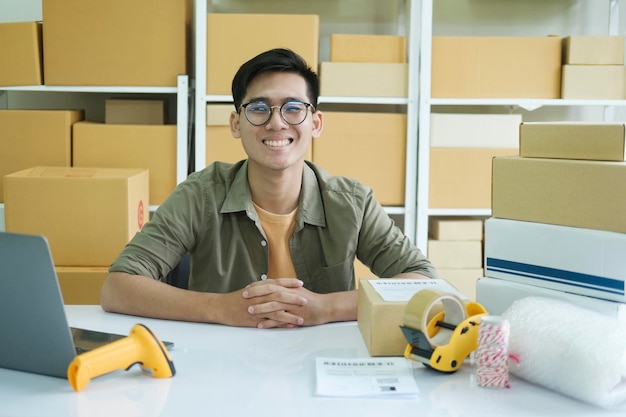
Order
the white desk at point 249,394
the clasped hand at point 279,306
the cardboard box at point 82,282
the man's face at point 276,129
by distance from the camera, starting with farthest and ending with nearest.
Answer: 1. the cardboard box at point 82,282
2. the man's face at point 276,129
3. the clasped hand at point 279,306
4. the white desk at point 249,394

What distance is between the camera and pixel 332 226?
1.98 meters

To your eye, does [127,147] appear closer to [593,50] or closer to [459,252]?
[459,252]

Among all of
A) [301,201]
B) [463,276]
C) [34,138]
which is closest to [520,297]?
[301,201]

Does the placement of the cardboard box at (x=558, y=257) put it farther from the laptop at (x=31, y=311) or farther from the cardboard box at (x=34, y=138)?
the cardboard box at (x=34, y=138)

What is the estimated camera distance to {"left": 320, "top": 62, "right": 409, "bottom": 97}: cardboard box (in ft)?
10.1

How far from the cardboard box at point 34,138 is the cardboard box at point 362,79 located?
1036 mm

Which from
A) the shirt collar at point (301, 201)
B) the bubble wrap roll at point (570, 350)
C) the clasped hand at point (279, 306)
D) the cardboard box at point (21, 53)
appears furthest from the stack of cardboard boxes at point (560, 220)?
the cardboard box at point (21, 53)

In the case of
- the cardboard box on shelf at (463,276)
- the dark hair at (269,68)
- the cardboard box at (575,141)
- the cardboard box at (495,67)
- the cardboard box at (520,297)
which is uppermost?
the cardboard box at (495,67)

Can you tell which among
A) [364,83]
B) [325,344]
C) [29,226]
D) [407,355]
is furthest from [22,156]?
[407,355]

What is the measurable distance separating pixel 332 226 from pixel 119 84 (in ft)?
4.80

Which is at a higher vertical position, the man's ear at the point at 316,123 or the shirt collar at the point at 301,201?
the man's ear at the point at 316,123

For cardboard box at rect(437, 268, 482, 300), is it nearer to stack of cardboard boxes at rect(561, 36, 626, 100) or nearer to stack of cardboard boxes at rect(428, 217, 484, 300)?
stack of cardboard boxes at rect(428, 217, 484, 300)

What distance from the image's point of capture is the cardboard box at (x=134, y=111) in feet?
10.4

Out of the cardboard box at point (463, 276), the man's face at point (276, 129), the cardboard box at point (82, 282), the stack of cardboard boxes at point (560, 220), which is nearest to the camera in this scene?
the stack of cardboard boxes at point (560, 220)
